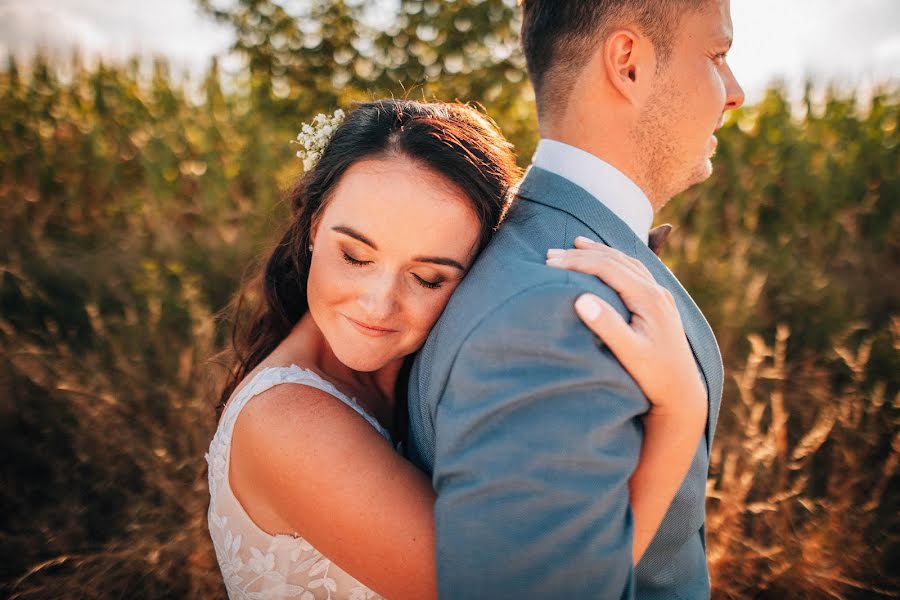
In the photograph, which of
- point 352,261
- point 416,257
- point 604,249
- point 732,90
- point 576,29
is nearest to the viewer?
point 604,249

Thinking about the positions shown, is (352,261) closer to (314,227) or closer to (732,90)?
(314,227)

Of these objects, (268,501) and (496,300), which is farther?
(268,501)

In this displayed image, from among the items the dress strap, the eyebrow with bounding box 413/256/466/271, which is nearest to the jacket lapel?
the eyebrow with bounding box 413/256/466/271

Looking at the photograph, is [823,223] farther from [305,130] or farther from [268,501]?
[268,501]

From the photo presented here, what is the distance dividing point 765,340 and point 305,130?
4.15 m

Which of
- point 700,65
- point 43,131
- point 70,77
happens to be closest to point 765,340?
point 700,65

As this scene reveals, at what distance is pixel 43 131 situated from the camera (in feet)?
20.7

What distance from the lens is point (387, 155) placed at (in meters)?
1.73

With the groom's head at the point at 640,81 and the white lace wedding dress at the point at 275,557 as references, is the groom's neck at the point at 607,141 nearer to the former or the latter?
the groom's head at the point at 640,81

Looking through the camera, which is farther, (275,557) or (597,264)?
(275,557)

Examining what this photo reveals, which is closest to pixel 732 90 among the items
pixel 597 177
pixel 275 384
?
pixel 597 177

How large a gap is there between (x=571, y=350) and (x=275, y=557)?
1.07 m

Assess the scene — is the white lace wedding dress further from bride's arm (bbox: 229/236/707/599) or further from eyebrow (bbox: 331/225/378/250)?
eyebrow (bbox: 331/225/378/250)

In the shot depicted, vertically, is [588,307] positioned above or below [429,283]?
above
